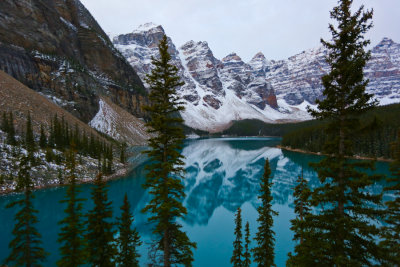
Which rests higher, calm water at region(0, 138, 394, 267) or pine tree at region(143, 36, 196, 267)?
pine tree at region(143, 36, 196, 267)

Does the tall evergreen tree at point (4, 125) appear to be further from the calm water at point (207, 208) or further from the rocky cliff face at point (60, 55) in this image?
the rocky cliff face at point (60, 55)

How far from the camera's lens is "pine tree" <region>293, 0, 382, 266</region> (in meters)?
8.06

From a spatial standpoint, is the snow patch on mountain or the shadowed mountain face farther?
the snow patch on mountain

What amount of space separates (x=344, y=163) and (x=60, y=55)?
14521cm

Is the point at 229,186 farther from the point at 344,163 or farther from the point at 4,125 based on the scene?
the point at 4,125

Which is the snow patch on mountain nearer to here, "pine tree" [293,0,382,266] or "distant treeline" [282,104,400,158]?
"distant treeline" [282,104,400,158]

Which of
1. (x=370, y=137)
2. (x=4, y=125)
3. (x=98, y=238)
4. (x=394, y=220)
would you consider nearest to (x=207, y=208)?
(x=98, y=238)

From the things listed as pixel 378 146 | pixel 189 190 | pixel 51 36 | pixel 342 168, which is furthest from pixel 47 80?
pixel 378 146

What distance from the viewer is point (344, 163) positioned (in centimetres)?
850

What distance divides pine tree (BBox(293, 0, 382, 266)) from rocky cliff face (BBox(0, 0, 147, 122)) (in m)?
115

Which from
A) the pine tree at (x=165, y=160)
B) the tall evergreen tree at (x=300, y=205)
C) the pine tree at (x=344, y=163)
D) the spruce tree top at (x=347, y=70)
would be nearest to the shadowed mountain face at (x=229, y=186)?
the tall evergreen tree at (x=300, y=205)

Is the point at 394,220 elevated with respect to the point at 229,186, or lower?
elevated

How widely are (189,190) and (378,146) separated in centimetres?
8014

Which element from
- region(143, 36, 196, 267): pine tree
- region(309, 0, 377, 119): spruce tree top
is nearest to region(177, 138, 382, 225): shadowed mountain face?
region(143, 36, 196, 267): pine tree
